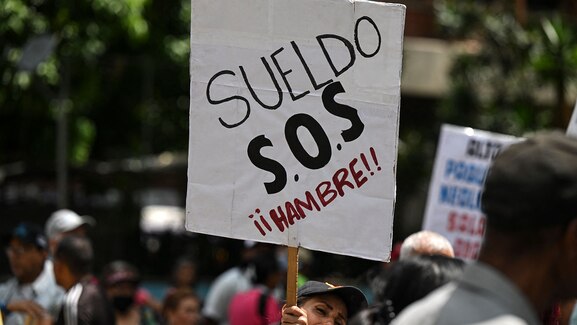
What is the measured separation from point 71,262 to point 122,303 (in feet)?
6.91

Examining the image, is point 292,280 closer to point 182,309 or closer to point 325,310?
point 325,310

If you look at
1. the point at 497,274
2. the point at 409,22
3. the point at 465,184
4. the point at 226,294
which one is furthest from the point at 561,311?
the point at 409,22

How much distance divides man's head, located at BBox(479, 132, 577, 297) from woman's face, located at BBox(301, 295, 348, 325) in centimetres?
211

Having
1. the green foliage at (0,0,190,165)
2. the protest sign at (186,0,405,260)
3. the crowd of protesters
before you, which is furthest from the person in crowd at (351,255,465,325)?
the green foliage at (0,0,190,165)

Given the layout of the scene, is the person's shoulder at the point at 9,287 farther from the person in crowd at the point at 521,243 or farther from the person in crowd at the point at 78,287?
the person in crowd at the point at 521,243

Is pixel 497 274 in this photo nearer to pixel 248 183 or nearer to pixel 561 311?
pixel 248 183

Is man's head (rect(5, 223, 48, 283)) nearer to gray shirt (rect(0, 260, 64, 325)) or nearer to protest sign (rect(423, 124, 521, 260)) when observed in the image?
gray shirt (rect(0, 260, 64, 325))

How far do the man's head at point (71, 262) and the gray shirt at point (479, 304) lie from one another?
15.1 feet

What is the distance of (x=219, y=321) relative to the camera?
1008cm

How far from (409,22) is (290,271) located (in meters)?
21.7

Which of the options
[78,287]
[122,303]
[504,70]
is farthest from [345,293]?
[504,70]

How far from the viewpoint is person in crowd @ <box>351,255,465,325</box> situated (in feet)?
13.5

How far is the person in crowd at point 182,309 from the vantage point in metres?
9.11

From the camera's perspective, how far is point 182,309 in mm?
9141
